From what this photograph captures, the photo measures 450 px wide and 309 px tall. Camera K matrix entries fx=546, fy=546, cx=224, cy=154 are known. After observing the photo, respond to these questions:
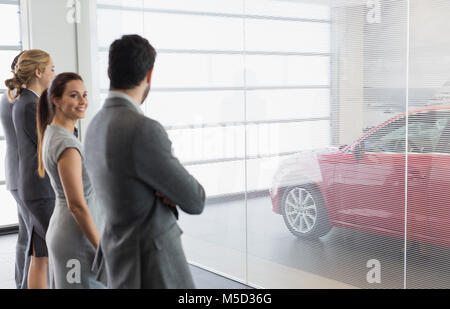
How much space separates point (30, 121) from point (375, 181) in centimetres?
208

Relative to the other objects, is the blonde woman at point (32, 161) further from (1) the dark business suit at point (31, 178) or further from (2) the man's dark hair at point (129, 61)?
(2) the man's dark hair at point (129, 61)

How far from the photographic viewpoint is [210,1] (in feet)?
14.2

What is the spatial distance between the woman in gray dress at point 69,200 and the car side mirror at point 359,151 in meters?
1.57

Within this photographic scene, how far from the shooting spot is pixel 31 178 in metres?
3.29

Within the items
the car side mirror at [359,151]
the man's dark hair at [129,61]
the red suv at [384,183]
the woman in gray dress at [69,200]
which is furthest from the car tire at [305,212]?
the man's dark hair at [129,61]

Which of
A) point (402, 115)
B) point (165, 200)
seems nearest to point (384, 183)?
point (402, 115)

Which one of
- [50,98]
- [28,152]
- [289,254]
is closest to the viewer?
[50,98]

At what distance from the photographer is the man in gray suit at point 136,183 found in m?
1.83

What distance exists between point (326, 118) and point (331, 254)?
0.86m

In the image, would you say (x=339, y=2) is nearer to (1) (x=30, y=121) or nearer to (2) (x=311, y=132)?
(2) (x=311, y=132)

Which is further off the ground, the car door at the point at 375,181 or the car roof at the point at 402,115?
the car roof at the point at 402,115
